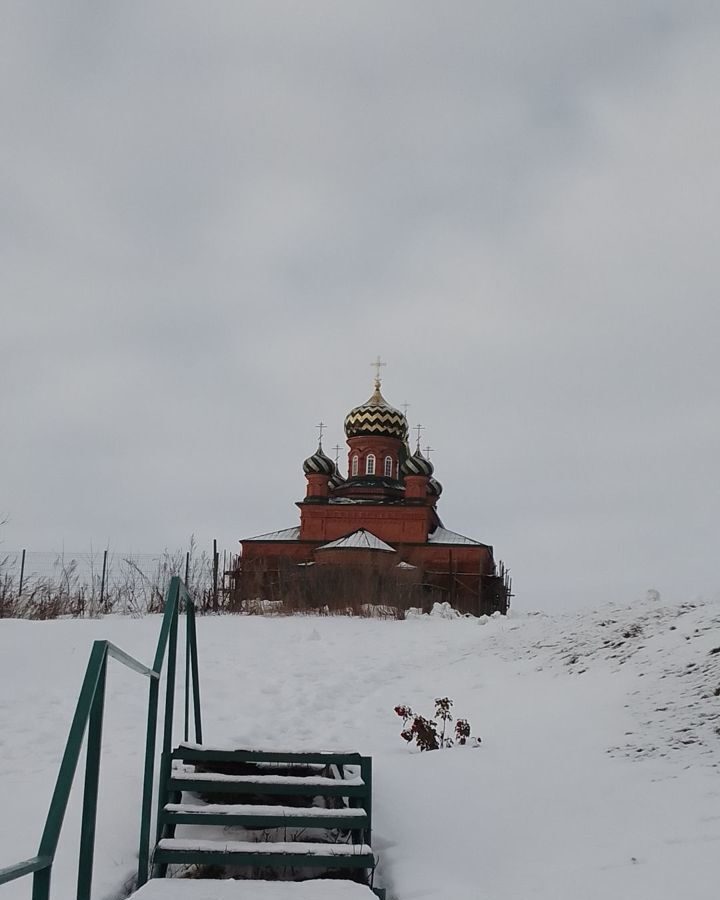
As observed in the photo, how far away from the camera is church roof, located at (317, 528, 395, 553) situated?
27.8 meters

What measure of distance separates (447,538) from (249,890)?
90.5ft

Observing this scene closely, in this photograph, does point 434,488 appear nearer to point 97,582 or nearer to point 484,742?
point 97,582

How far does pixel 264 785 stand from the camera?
4297 mm

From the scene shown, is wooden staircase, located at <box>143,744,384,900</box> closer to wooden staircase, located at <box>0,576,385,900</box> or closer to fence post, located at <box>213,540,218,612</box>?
wooden staircase, located at <box>0,576,385,900</box>

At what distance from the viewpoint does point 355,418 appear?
3391cm

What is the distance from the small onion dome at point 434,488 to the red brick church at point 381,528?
3 cm

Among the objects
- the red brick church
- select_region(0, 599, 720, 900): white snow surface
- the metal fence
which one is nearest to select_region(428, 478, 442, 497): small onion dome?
the red brick church

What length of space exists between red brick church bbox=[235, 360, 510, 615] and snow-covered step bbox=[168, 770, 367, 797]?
18286 millimetres

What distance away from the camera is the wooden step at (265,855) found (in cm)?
385

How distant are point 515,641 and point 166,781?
7.57 m

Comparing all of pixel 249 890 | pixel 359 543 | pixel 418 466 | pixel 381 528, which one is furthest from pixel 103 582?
pixel 249 890

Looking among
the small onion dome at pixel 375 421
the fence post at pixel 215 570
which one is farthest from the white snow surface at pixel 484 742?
the small onion dome at pixel 375 421

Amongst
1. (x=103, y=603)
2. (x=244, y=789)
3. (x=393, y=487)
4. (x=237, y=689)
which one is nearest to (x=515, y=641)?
(x=237, y=689)

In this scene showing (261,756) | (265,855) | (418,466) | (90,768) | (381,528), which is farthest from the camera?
(418,466)
